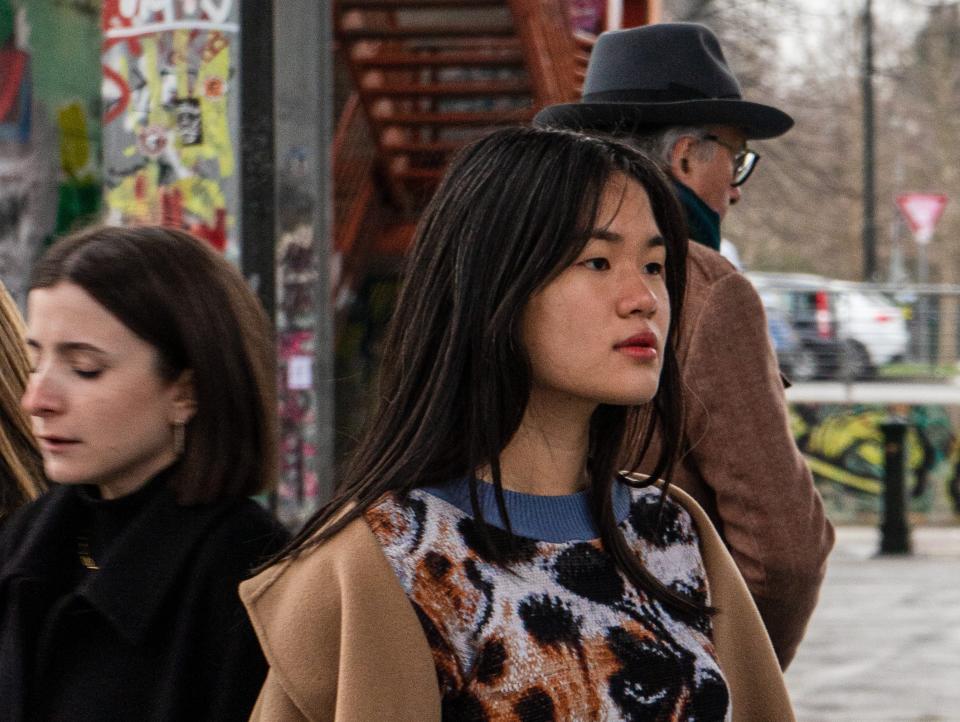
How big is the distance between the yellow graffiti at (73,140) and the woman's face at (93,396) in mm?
4085

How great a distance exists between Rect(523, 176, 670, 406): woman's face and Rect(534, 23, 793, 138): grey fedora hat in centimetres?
110

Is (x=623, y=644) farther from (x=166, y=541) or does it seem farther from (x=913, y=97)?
(x=913, y=97)

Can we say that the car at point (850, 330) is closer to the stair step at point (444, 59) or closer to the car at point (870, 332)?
the car at point (870, 332)

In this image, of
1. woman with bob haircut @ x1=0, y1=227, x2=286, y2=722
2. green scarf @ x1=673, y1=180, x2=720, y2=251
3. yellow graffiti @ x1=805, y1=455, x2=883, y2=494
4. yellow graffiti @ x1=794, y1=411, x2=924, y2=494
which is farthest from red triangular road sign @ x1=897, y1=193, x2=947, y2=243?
woman with bob haircut @ x1=0, y1=227, x2=286, y2=722

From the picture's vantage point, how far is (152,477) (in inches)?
95.0

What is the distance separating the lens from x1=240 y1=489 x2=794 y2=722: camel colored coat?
1.89 metres

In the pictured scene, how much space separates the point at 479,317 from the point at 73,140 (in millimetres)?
4619

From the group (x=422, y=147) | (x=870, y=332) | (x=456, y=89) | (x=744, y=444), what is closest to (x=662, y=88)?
(x=744, y=444)

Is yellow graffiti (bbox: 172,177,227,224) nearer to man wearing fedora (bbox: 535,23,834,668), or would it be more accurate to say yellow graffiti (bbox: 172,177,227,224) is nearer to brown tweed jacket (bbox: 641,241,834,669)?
man wearing fedora (bbox: 535,23,834,668)

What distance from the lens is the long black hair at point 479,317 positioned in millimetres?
2074

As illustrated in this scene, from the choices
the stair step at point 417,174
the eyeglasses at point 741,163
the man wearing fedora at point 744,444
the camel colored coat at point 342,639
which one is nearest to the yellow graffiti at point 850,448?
the stair step at point 417,174

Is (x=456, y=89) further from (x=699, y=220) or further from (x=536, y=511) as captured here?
(x=536, y=511)

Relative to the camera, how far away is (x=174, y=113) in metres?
4.76

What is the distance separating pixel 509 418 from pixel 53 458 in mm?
667
